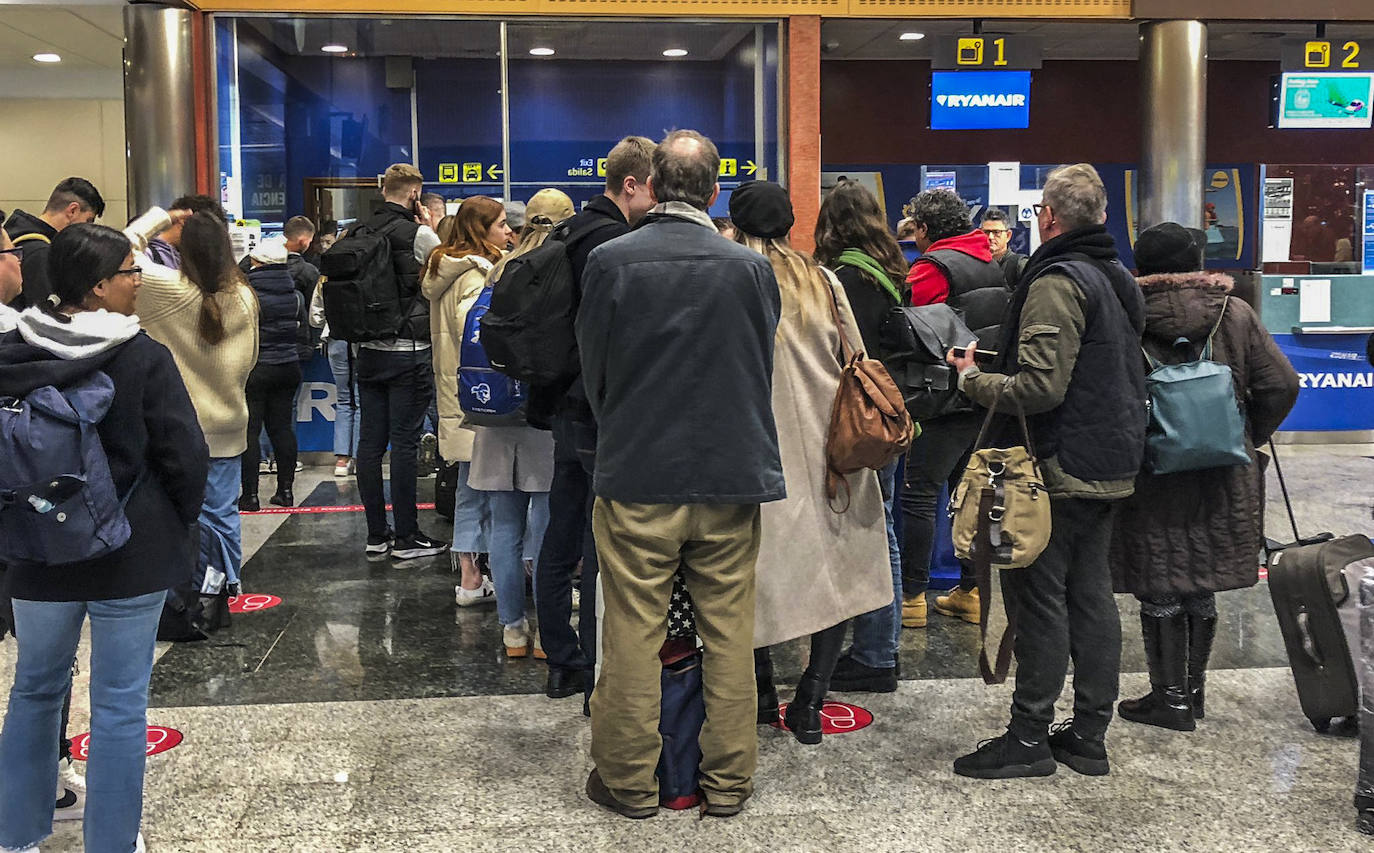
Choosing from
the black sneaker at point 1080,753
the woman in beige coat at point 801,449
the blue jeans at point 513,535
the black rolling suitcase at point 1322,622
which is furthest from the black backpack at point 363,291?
the black rolling suitcase at point 1322,622

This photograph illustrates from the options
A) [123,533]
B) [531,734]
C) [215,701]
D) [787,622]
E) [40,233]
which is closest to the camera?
[123,533]

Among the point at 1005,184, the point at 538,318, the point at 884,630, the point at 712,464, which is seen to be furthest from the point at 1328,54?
the point at 712,464

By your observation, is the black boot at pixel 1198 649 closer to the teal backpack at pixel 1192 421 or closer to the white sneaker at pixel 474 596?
the teal backpack at pixel 1192 421

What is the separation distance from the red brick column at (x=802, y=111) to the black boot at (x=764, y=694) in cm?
486

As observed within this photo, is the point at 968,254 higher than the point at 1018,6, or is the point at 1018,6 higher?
the point at 1018,6

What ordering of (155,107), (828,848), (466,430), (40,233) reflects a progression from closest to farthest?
(828,848) < (40,233) < (466,430) < (155,107)

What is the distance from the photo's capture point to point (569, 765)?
3.51 m

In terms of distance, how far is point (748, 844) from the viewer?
303cm

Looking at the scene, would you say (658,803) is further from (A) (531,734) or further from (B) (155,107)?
(B) (155,107)

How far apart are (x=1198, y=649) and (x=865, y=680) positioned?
3.34ft

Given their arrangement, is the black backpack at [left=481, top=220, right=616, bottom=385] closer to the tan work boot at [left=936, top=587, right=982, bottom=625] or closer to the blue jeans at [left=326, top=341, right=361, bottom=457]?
the tan work boot at [left=936, top=587, right=982, bottom=625]

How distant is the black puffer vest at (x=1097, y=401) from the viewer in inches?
131

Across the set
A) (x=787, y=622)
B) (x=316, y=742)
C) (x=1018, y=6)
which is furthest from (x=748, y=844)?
(x=1018, y=6)

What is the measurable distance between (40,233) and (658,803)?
3.16 metres
